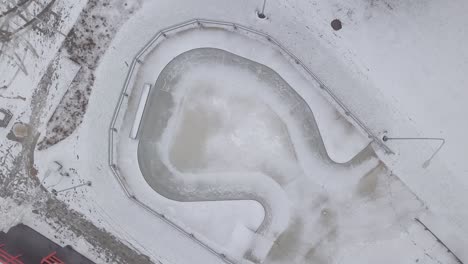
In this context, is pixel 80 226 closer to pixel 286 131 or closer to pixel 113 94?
pixel 113 94

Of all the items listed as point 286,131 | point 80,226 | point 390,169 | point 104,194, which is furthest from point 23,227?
point 390,169

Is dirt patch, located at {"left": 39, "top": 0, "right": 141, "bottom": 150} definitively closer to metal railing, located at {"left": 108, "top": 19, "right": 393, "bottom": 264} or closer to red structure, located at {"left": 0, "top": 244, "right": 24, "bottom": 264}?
metal railing, located at {"left": 108, "top": 19, "right": 393, "bottom": 264}

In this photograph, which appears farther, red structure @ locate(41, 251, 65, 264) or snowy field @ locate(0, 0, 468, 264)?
snowy field @ locate(0, 0, 468, 264)

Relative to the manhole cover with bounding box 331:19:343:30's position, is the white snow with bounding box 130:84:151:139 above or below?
below

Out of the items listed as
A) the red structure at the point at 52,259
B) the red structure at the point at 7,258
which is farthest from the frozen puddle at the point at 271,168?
the red structure at the point at 7,258

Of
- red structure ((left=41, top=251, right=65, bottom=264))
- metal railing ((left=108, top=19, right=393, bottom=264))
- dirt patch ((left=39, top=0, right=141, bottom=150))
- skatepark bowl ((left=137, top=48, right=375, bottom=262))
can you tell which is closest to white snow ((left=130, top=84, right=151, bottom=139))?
skatepark bowl ((left=137, top=48, right=375, bottom=262))

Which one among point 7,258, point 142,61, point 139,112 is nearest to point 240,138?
point 139,112
